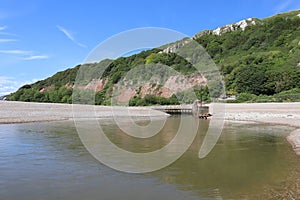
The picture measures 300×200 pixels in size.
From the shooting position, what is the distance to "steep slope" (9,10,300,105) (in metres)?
73.6

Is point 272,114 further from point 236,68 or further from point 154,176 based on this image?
point 236,68

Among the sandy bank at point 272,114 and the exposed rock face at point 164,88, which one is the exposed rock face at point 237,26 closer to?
the exposed rock face at point 164,88

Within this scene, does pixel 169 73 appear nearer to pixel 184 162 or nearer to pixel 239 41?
pixel 239 41

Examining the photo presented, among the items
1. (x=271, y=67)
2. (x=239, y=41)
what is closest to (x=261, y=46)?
(x=239, y=41)

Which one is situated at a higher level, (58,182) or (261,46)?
(261,46)

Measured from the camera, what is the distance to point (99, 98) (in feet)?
335

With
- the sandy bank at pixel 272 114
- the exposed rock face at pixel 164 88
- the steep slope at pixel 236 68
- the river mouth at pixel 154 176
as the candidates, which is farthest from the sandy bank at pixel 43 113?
the exposed rock face at pixel 164 88

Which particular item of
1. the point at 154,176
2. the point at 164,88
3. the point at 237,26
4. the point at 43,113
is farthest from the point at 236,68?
the point at 154,176

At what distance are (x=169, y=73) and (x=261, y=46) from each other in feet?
124

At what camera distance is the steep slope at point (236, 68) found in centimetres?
7356

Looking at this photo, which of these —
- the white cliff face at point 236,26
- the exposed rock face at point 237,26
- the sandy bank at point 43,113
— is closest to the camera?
the sandy bank at point 43,113

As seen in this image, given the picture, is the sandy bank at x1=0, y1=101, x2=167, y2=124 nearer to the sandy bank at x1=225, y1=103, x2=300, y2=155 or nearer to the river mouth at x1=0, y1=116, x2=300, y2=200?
the sandy bank at x1=225, y1=103, x2=300, y2=155

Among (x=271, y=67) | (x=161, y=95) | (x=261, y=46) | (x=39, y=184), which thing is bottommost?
(x=39, y=184)

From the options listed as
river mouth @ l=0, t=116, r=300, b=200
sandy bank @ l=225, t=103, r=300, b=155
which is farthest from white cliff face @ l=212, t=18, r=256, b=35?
river mouth @ l=0, t=116, r=300, b=200
